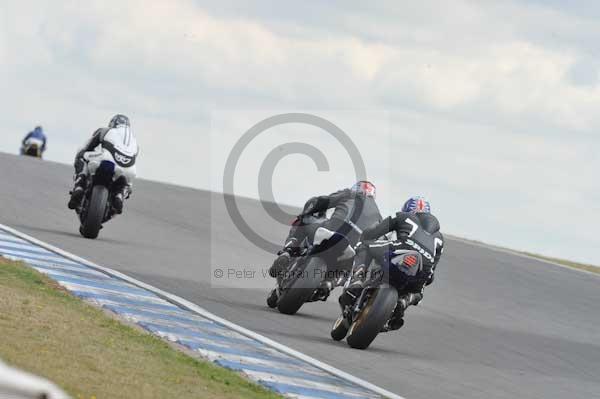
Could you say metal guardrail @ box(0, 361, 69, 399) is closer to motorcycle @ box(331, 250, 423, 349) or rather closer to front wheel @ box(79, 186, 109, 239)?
motorcycle @ box(331, 250, 423, 349)

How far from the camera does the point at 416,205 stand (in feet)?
42.7

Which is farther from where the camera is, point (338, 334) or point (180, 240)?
point (180, 240)

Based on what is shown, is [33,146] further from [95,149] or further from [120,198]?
[120,198]

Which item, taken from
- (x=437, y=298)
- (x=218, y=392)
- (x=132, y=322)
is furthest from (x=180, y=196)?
(x=218, y=392)

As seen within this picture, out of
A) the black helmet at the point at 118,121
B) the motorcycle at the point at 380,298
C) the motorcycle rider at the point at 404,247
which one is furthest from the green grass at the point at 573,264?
the motorcycle at the point at 380,298

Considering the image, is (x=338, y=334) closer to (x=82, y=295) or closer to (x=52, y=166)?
(x=82, y=295)

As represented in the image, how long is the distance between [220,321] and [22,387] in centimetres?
802

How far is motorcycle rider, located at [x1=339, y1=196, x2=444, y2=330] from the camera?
41.1ft

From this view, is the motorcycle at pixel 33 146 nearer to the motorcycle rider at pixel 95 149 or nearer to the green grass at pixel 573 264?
the green grass at pixel 573 264

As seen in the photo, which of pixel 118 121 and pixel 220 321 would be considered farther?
pixel 118 121

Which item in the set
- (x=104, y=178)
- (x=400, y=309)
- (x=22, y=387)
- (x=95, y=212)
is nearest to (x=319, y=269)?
(x=400, y=309)

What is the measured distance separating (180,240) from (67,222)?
2.31 m

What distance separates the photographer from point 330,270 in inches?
539

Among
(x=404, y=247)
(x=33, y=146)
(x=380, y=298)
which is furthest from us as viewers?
(x=33, y=146)
